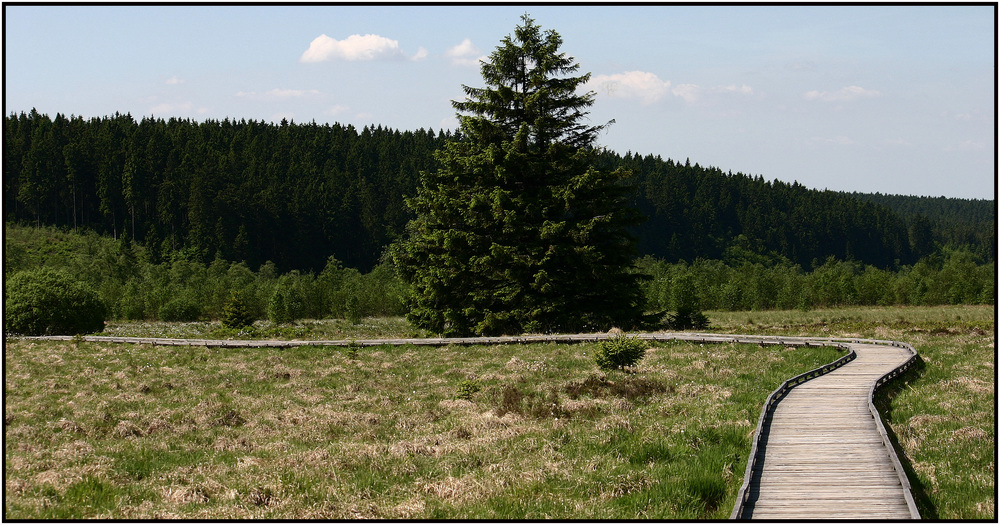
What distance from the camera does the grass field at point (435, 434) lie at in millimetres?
13219

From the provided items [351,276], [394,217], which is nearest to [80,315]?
[351,276]

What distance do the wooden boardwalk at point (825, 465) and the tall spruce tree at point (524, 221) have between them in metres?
18.8

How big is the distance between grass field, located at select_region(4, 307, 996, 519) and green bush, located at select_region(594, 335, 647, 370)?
2.38ft

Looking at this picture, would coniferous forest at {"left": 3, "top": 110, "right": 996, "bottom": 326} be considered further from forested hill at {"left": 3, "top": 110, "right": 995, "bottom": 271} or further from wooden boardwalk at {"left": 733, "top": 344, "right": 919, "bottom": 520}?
wooden boardwalk at {"left": 733, "top": 344, "right": 919, "bottom": 520}

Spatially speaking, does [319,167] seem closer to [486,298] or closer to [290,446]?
[486,298]

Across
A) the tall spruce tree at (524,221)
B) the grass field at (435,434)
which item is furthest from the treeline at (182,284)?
the grass field at (435,434)

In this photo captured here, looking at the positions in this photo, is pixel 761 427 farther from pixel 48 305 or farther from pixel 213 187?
pixel 213 187

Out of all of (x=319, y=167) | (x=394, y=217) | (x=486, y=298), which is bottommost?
(x=486, y=298)

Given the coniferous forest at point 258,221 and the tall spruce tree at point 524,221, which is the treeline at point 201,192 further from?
the tall spruce tree at point 524,221

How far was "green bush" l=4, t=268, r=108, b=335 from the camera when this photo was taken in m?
42.3

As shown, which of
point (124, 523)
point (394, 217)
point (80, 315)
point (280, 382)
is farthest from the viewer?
point (394, 217)

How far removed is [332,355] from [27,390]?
1211 cm

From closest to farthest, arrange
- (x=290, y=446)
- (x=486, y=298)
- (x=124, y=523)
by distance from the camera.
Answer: (x=124, y=523)
(x=290, y=446)
(x=486, y=298)

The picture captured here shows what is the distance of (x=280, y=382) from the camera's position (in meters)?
27.3
